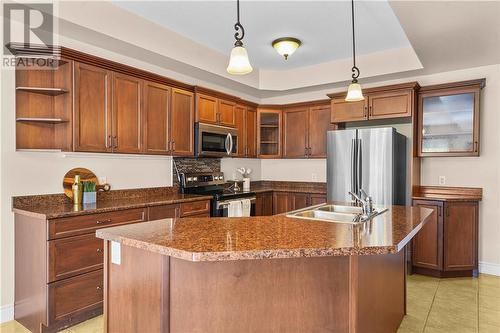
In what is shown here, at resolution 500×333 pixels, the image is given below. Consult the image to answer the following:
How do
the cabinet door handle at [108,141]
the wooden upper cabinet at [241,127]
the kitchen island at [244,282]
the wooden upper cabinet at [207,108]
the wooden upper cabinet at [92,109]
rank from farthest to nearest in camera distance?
the wooden upper cabinet at [241,127]
the wooden upper cabinet at [207,108]
the cabinet door handle at [108,141]
the wooden upper cabinet at [92,109]
the kitchen island at [244,282]

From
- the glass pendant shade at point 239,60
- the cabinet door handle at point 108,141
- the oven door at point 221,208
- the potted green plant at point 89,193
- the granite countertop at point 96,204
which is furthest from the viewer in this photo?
the oven door at point 221,208

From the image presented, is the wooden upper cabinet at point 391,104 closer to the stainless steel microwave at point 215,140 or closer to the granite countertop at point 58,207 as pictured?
the stainless steel microwave at point 215,140

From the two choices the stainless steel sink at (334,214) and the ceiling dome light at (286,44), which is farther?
the ceiling dome light at (286,44)

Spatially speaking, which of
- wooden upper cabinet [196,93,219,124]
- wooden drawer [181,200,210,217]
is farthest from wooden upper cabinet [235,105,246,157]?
wooden drawer [181,200,210,217]

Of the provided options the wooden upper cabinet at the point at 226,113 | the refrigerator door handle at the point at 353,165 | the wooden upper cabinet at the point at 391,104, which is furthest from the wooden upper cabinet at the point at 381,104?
the wooden upper cabinet at the point at 226,113

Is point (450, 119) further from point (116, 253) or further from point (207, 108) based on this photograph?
point (116, 253)

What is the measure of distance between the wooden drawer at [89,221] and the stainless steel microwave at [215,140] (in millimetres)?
1332

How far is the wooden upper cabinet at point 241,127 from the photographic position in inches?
194

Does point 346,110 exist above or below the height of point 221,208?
above

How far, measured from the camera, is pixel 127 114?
3432mm

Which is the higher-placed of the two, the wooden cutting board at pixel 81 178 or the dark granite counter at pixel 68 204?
the wooden cutting board at pixel 81 178

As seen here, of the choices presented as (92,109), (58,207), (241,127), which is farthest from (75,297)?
(241,127)

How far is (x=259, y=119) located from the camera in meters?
5.38

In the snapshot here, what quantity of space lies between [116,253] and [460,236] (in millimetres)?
3800
